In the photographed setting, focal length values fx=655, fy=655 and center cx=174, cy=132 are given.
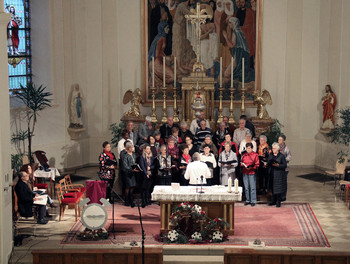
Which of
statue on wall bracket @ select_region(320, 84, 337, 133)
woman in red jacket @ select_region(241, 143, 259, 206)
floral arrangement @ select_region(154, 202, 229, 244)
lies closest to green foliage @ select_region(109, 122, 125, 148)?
woman in red jacket @ select_region(241, 143, 259, 206)

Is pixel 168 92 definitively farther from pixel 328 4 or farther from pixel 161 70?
pixel 328 4

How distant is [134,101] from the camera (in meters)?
18.5

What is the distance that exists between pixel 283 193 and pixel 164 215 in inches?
145

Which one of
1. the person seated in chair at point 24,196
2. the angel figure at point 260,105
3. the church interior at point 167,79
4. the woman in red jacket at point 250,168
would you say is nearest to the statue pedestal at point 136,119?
the church interior at point 167,79

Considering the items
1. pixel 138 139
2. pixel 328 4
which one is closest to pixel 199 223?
pixel 138 139

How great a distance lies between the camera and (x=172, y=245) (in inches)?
499

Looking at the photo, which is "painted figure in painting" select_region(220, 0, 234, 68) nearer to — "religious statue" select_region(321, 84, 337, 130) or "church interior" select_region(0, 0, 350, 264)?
"church interior" select_region(0, 0, 350, 264)

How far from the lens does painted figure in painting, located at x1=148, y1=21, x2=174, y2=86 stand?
1984 centimetres

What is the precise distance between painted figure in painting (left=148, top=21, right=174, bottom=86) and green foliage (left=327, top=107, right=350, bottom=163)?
505 centimetres

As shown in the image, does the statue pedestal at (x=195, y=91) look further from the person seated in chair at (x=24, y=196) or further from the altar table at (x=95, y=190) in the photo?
the person seated in chair at (x=24, y=196)

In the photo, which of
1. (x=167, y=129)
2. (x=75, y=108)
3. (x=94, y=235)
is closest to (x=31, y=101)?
(x=75, y=108)

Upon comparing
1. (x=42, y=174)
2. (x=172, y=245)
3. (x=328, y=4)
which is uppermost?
(x=328, y=4)

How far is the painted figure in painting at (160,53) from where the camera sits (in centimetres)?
1984

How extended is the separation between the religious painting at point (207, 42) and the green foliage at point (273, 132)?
4.40ft
